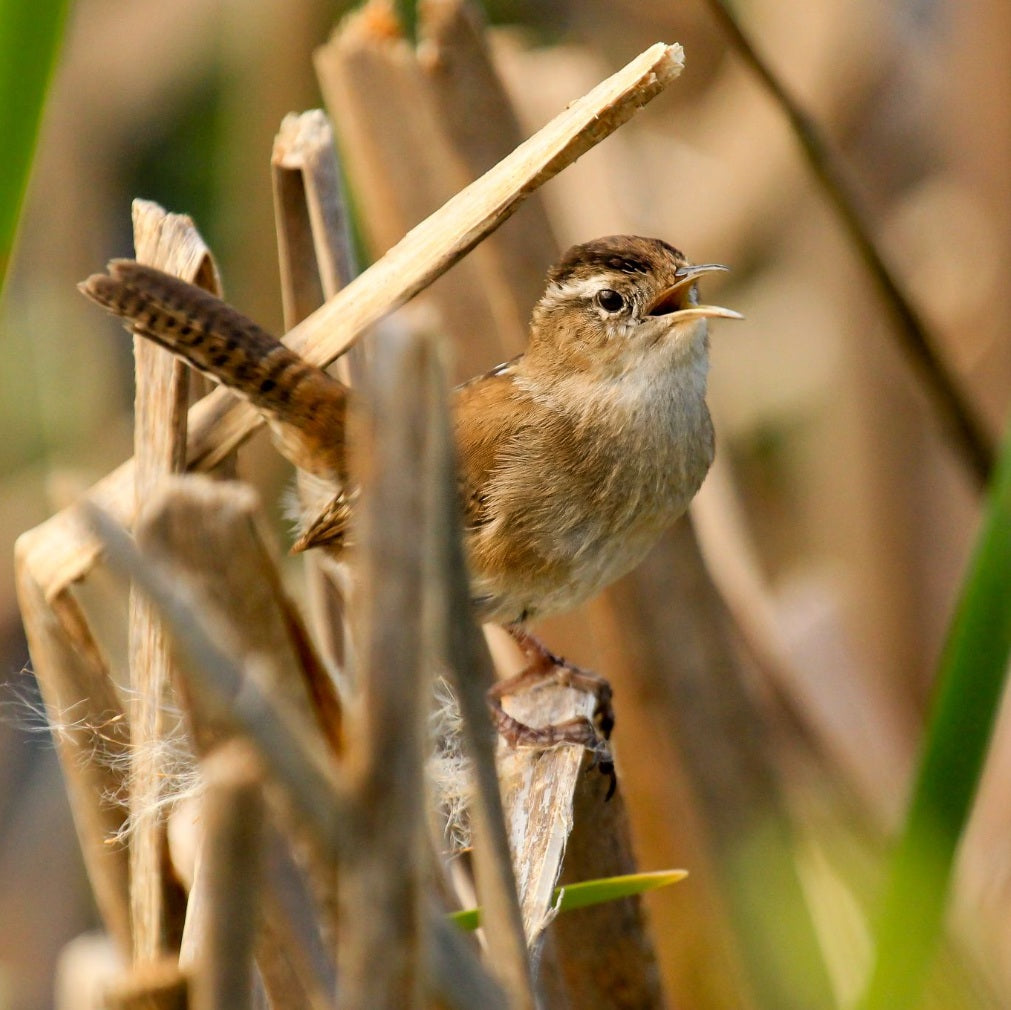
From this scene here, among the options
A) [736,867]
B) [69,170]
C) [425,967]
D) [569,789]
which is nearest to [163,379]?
[569,789]

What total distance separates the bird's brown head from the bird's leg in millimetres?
479

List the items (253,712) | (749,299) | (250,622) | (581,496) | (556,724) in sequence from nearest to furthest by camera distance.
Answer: (253,712)
(250,622)
(556,724)
(581,496)
(749,299)

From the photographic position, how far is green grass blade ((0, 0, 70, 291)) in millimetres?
1286

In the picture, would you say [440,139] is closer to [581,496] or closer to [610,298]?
[610,298]

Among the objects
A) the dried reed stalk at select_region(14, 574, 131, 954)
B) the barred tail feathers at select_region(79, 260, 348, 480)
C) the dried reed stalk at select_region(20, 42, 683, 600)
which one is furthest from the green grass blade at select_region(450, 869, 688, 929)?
the barred tail feathers at select_region(79, 260, 348, 480)

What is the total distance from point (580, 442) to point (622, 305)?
23cm

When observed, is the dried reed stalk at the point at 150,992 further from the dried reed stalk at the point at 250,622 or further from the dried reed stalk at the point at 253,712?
the dried reed stalk at the point at 253,712

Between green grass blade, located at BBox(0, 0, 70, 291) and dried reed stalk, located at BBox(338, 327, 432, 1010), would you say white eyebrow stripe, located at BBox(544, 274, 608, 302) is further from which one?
dried reed stalk, located at BBox(338, 327, 432, 1010)

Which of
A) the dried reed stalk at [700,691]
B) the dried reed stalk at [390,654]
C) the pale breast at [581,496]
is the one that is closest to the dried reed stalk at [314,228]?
the pale breast at [581,496]

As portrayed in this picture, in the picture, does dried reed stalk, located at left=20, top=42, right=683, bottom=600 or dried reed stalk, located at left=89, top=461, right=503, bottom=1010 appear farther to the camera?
dried reed stalk, located at left=20, top=42, right=683, bottom=600

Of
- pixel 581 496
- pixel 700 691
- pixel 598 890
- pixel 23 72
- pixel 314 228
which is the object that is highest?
pixel 314 228

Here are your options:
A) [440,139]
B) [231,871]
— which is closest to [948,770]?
[231,871]

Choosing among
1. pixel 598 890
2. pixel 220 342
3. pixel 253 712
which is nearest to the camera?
pixel 253 712

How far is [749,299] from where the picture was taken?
10.9 feet
